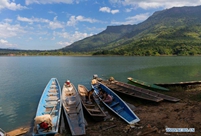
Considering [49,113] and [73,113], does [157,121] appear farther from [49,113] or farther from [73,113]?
[49,113]

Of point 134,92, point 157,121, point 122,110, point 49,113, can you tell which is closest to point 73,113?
point 49,113

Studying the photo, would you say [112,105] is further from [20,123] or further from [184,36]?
[184,36]

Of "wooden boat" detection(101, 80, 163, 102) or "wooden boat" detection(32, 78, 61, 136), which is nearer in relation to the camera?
"wooden boat" detection(32, 78, 61, 136)

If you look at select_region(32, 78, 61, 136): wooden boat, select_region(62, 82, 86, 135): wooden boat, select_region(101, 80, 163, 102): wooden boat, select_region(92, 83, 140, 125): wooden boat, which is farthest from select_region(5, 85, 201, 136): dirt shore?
select_region(32, 78, 61, 136): wooden boat

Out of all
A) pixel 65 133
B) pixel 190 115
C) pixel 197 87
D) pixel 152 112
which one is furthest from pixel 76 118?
pixel 197 87

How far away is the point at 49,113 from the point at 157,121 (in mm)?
7440

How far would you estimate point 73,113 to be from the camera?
1282cm

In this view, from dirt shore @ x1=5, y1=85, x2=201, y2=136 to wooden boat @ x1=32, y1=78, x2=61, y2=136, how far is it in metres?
2.17

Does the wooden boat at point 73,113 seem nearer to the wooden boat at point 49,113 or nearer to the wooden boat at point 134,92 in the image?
the wooden boat at point 49,113

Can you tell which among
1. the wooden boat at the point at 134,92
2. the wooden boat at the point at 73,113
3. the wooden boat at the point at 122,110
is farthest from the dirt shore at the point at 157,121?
the wooden boat at the point at 73,113

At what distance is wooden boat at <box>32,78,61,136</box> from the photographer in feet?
32.1

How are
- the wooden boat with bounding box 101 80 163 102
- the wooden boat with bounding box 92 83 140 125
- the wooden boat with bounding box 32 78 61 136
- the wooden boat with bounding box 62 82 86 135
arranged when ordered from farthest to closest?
the wooden boat with bounding box 101 80 163 102, the wooden boat with bounding box 92 83 140 125, the wooden boat with bounding box 62 82 86 135, the wooden boat with bounding box 32 78 61 136

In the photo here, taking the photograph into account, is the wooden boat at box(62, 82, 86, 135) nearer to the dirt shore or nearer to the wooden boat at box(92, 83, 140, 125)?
the dirt shore

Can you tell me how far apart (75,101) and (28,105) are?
6313mm
